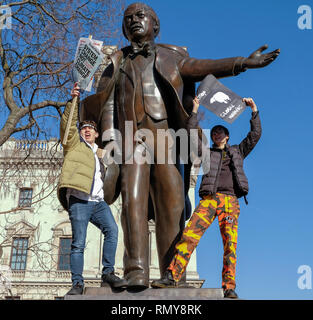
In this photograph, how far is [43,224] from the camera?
36.6 meters

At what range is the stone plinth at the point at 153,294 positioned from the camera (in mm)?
3781

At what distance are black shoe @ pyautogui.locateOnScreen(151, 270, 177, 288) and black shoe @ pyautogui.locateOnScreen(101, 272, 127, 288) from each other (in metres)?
0.25

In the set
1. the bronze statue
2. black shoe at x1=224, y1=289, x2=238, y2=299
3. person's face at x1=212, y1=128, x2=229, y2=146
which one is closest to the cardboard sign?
the bronze statue

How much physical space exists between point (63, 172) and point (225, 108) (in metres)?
1.64

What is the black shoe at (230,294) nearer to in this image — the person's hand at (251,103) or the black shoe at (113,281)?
the black shoe at (113,281)

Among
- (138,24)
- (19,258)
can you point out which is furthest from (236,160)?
(19,258)

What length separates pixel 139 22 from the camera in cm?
488

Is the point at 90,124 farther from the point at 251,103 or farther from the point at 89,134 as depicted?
the point at 251,103

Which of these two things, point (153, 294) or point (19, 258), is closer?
point (153, 294)

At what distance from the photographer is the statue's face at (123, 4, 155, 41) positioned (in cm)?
488

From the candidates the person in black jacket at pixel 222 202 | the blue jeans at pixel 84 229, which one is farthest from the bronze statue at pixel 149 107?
the blue jeans at pixel 84 229

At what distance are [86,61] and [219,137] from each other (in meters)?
1.53

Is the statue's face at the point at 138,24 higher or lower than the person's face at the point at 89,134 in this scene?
higher

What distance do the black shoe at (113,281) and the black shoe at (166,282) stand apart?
9.8 inches
